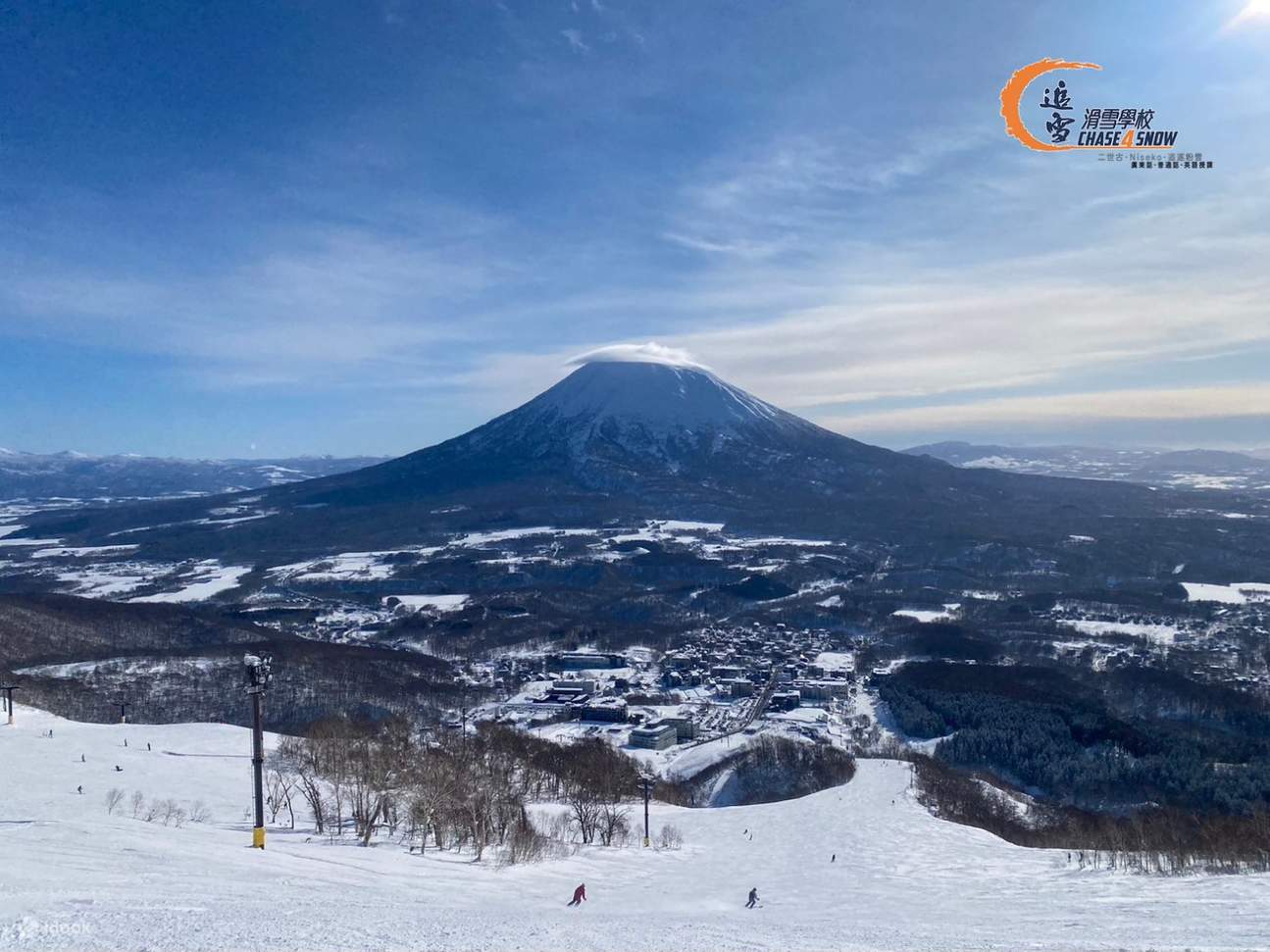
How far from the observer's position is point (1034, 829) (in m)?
40.0

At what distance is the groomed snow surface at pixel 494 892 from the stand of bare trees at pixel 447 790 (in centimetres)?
135

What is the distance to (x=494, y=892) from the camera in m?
19.8

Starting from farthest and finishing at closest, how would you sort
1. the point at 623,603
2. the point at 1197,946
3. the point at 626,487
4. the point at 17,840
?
the point at 626,487 → the point at 623,603 → the point at 17,840 → the point at 1197,946

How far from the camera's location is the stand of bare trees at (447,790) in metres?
25.5

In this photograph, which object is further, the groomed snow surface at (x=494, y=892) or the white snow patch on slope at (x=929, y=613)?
the white snow patch on slope at (x=929, y=613)

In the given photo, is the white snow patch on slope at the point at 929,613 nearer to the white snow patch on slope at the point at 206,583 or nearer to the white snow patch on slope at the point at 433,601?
the white snow patch on slope at the point at 433,601

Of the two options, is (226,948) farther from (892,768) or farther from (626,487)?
(626,487)

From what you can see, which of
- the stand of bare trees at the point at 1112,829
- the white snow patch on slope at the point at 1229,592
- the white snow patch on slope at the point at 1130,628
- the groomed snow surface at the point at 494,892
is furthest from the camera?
the white snow patch on slope at the point at 1229,592

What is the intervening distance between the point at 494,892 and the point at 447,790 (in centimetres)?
763

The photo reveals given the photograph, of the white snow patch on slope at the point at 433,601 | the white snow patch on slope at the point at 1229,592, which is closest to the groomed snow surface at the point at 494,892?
the white snow patch on slope at the point at 433,601

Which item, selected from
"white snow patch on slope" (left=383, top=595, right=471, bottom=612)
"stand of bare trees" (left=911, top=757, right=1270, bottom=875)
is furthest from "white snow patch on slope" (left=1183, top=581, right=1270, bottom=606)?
"white snow patch on slope" (left=383, top=595, right=471, bottom=612)

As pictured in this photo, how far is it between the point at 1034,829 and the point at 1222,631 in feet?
197

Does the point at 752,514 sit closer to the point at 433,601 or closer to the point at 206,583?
the point at 433,601

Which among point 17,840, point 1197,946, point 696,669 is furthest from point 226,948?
point 696,669
